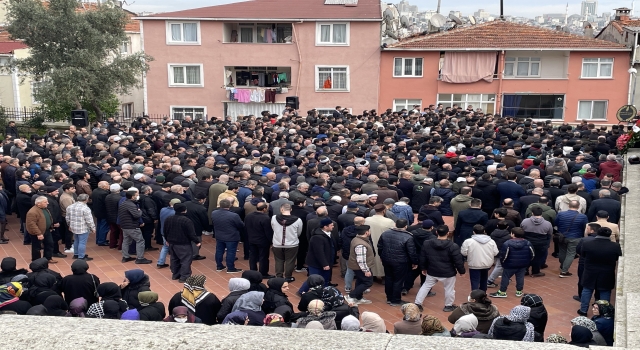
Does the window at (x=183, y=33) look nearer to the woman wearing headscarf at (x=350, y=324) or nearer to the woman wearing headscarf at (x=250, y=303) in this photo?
the woman wearing headscarf at (x=250, y=303)

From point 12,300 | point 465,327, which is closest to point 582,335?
point 465,327

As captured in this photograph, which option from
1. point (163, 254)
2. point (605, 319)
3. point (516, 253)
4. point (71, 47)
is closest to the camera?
point (605, 319)

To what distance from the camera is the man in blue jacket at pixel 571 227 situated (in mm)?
10797

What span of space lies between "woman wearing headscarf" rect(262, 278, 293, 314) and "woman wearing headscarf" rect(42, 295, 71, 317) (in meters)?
2.25

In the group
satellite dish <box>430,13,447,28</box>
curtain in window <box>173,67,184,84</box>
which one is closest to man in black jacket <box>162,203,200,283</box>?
curtain in window <box>173,67,184,84</box>

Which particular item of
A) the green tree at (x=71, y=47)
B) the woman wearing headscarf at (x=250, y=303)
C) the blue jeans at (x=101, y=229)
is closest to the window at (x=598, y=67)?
the green tree at (x=71, y=47)

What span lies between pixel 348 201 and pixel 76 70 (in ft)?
63.6

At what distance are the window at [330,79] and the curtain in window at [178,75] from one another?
728 cm

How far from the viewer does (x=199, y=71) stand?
35.7m

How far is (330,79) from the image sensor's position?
35.5 m

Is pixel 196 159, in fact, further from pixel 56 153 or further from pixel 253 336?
pixel 253 336

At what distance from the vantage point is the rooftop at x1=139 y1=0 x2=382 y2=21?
114 feet

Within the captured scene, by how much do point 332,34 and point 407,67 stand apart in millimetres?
4337

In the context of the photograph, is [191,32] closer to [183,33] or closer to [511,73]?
[183,33]
